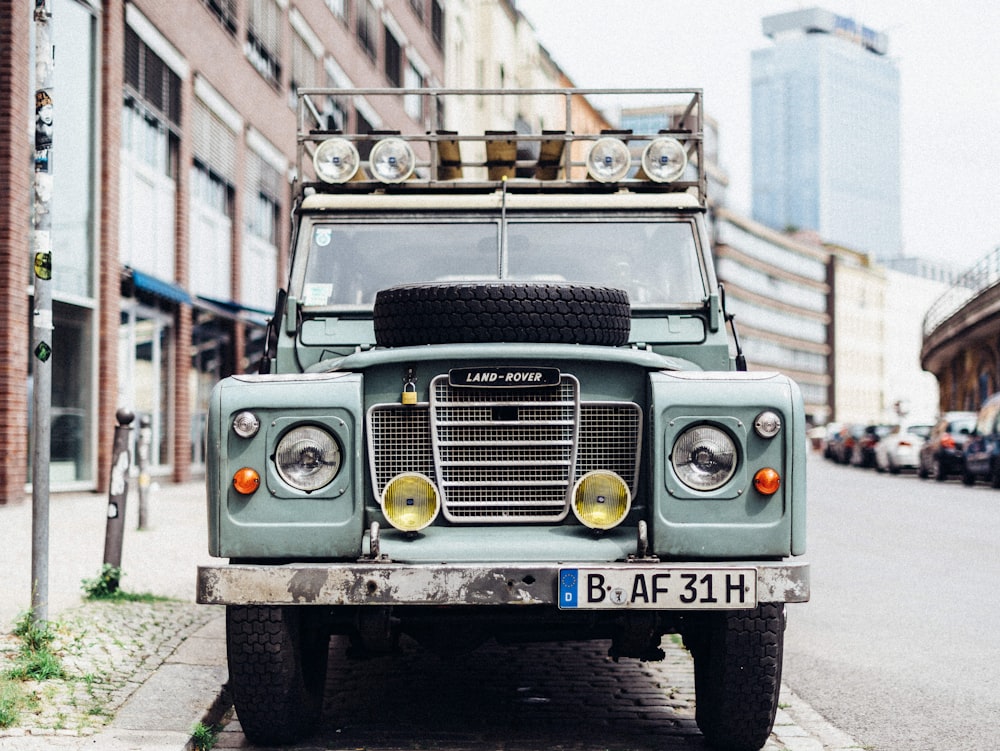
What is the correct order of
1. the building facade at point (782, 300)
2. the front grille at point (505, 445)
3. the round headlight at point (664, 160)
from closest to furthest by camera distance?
the front grille at point (505, 445) < the round headlight at point (664, 160) < the building facade at point (782, 300)

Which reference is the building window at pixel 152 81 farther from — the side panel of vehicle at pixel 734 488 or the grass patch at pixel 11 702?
the side panel of vehicle at pixel 734 488

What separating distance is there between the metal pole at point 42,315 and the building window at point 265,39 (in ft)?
64.3

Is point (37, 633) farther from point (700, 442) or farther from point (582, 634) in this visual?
point (700, 442)

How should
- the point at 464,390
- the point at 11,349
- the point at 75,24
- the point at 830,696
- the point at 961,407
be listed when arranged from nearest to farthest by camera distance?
the point at 464,390
the point at 830,696
the point at 11,349
the point at 75,24
the point at 961,407

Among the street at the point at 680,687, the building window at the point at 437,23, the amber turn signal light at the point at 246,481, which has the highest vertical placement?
the building window at the point at 437,23

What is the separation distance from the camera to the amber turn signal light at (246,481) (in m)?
4.86

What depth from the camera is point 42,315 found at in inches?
248

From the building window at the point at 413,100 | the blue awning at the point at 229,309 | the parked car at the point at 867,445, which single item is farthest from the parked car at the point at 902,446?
the blue awning at the point at 229,309

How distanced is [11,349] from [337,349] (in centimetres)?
979

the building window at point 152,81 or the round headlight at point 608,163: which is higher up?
the building window at point 152,81

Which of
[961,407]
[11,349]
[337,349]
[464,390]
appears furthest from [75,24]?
[961,407]

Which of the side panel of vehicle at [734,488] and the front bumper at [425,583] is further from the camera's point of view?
the side panel of vehicle at [734,488]

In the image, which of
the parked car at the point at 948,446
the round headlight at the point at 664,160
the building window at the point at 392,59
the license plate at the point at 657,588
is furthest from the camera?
the building window at the point at 392,59

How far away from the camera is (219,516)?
16.0 feet
